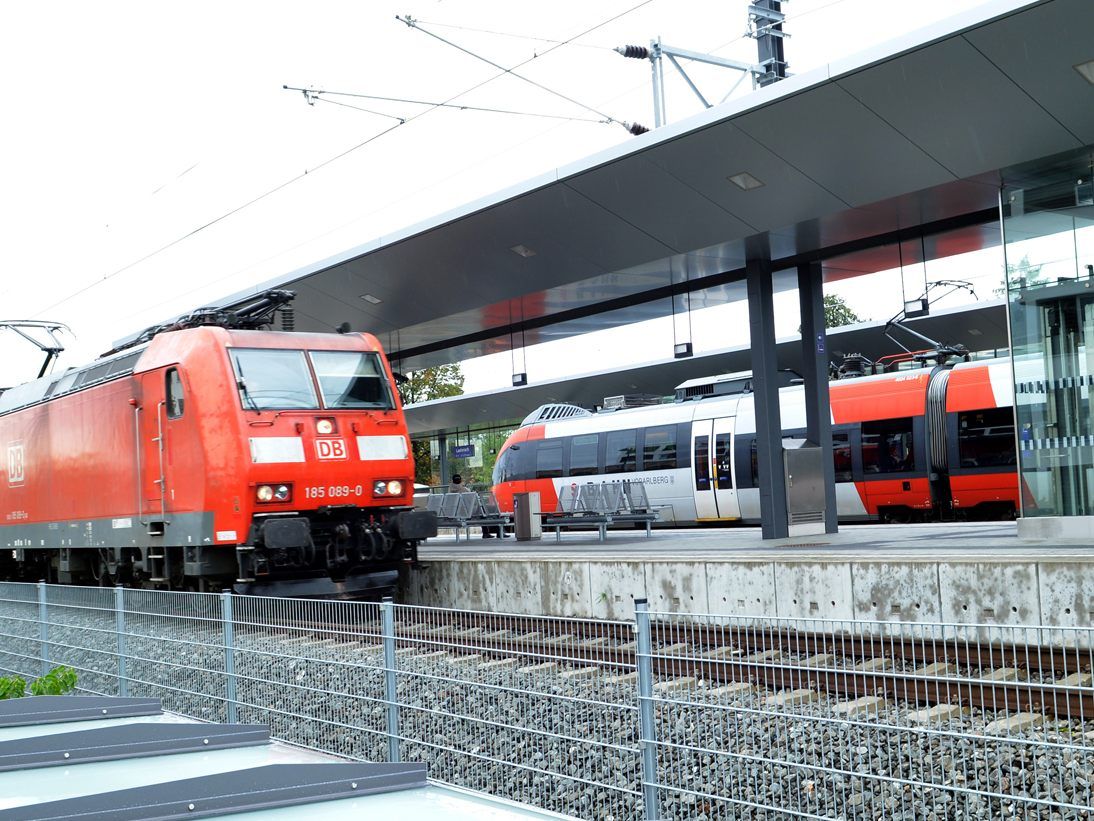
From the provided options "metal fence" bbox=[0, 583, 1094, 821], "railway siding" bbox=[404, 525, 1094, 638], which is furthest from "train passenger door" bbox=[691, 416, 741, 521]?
"metal fence" bbox=[0, 583, 1094, 821]

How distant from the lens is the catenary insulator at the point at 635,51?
15.2 m

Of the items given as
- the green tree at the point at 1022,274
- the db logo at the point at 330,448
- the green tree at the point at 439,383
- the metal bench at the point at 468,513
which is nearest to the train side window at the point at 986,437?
the metal bench at the point at 468,513

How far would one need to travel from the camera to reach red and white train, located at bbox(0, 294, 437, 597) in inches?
512

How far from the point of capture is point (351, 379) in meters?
14.4

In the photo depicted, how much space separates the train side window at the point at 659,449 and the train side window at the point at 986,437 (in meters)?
6.16

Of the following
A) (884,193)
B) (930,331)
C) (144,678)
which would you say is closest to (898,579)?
(884,193)

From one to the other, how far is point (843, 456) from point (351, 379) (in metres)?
13.0

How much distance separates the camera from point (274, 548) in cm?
1292

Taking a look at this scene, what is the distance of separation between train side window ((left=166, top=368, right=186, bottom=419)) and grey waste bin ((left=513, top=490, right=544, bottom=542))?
304 inches

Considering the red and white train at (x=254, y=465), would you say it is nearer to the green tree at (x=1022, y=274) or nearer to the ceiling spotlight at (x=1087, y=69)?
the green tree at (x=1022, y=274)

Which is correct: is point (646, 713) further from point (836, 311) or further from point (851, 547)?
point (836, 311)

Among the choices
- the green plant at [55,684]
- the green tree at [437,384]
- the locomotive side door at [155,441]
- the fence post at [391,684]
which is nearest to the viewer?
the fence post at [391,684]

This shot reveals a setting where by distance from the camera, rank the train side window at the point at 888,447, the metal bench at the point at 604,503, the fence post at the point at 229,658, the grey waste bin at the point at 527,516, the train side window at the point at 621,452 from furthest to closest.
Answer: the train side window at the point at 621,452 → the train side window at the point at 888,447 → the metal bench at the point at 604,503 → the grey waste bin at the point at 527,516 → the fence post at the point at 229,658

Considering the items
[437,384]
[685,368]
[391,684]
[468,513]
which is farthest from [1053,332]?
[437,384]
